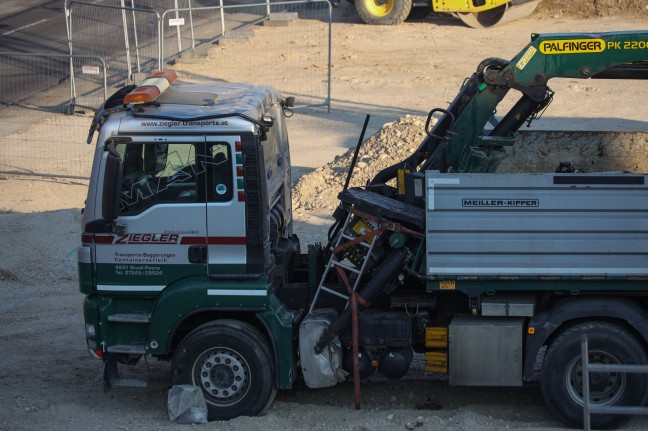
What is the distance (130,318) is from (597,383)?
3.92 meters

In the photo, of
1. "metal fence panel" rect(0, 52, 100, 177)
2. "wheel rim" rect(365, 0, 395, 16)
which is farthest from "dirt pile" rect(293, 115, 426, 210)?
"wheel rim" rect(365, 0, 395, 16)

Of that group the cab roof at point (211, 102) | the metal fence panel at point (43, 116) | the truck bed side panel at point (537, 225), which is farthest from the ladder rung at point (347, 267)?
the metal fence panel at point (43, 116)

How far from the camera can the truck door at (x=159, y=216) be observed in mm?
7992

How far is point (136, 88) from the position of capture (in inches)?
329

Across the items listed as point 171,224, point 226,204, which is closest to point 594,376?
point 226,204

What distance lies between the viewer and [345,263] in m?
8.41

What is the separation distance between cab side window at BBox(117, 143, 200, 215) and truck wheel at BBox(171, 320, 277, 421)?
1144 mm

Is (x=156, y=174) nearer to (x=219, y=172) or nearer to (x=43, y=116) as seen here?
(x=219, y=172)

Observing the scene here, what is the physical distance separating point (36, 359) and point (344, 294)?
144 inches

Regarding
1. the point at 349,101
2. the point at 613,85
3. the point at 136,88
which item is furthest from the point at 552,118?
the point at 136,88

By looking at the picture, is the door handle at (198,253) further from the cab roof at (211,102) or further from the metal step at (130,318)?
the cab roof at (211,102)

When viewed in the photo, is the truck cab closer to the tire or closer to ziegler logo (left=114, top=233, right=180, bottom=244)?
ziegler logo (left=114, top=233, right=180, bottom=244)

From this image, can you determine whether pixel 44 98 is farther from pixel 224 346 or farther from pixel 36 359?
pixel 224 346

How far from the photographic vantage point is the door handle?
8.03m
